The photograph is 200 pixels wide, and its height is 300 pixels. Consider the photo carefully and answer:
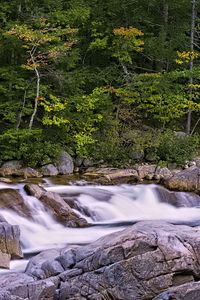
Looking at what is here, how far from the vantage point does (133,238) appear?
5.89m

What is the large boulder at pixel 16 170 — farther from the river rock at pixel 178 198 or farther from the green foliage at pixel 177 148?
the green foliage at pixel 177 148

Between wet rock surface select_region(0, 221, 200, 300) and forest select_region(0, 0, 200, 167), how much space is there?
30.9ft

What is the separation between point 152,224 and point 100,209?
5439 millimetres

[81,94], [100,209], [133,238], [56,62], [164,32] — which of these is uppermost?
[164,32]

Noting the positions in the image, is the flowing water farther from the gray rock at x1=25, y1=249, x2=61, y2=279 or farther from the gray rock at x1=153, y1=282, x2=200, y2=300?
the gray rock at x1=153, y1=282, x2=200, y2=300

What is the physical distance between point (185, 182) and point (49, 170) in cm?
433

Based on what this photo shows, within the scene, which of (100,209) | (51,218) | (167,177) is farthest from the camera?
(167,177)

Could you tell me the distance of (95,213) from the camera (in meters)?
11.6

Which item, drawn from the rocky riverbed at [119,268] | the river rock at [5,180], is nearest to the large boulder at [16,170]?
the river rock at [5,180]

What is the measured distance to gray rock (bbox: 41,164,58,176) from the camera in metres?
15.0

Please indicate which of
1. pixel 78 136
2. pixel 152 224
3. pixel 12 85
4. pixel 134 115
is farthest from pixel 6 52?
pixel 152 224

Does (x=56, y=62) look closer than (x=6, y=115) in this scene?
No

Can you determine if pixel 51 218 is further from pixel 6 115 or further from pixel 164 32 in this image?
pixel 164 32

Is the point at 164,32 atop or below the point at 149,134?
atop
